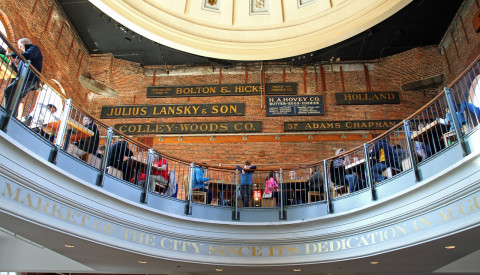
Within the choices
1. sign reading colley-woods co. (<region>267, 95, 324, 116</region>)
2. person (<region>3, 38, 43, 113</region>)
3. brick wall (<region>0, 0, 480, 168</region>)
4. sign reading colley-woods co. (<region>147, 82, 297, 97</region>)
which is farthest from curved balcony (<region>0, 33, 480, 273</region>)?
sign reading colley-woods co. (<region>147, 82, 297, 97</region>)

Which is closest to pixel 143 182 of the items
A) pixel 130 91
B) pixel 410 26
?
pixel 130 91

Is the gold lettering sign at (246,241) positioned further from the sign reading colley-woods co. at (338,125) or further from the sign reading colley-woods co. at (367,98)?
the sign reading colley-woods co. at (367,98)

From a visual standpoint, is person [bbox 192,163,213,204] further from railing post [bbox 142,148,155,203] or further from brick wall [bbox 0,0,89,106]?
brick wall [bbox 0,0,89,106]

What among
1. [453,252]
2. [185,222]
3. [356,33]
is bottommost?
[453,252]

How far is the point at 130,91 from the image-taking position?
14258 millimetres

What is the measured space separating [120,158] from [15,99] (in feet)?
9.18

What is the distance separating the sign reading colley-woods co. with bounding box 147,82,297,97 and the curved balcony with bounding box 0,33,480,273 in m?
5.17

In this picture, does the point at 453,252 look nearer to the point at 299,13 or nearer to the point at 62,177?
the point at 62,177

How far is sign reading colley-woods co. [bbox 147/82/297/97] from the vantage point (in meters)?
14.0

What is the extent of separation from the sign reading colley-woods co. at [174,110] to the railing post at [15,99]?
772 cm

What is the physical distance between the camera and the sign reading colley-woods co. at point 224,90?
551 inches

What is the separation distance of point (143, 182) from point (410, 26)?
31.5ft

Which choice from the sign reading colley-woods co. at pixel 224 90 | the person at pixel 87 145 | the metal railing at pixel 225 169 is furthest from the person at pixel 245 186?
the sign reading colley-woods co. at pixel 224 90

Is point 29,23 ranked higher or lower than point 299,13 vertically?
lower
